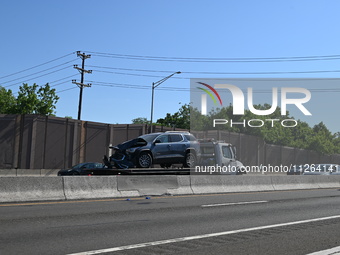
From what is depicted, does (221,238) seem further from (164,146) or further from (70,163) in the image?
(70,163)

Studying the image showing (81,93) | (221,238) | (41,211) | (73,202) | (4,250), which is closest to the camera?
(4,250)

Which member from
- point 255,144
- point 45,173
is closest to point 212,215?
point 45,173

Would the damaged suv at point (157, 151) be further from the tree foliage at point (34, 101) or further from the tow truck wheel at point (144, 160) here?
the tree foliage at point (34, 101)

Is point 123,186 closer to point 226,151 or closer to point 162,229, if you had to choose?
point 162,229

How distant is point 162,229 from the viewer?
8.48 m

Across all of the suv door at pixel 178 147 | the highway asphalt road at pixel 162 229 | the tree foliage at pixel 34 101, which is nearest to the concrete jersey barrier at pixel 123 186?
the highway asphalt road at pixel 162 229

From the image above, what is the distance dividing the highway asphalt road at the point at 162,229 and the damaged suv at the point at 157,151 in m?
4.96

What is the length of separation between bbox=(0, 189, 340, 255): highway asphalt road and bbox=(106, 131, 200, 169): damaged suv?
16.3 feet

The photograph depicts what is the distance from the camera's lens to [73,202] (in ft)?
42.5

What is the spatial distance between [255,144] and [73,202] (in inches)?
1332

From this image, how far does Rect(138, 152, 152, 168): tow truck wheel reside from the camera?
1767 cm

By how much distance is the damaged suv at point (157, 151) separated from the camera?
1769cm

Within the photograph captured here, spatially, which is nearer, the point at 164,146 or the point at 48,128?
the point at 164,146

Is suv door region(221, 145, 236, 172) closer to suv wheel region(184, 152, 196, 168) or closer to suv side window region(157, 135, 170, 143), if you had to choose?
suv wheel region(184, 152, 196, 168)
